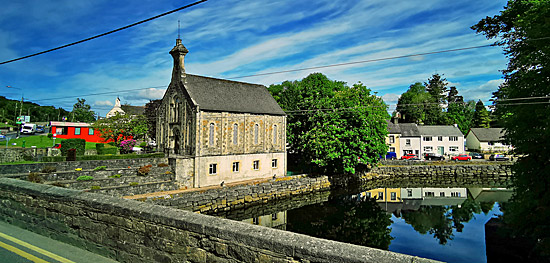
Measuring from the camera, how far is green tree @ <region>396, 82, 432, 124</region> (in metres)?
82.2

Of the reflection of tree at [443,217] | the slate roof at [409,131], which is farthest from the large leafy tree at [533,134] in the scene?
the slate roof at [409,131]

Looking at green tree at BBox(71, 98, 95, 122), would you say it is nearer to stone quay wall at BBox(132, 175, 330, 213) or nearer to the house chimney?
the house chimney

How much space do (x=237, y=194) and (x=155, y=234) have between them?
22.7 metres

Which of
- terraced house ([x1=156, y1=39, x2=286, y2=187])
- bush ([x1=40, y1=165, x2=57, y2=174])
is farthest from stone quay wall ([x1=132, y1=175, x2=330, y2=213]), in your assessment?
bush ([x1=40, y1=165, x2=57, y2=174])

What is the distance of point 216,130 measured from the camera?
3262 cm

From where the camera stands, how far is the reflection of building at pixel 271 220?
23.0 m

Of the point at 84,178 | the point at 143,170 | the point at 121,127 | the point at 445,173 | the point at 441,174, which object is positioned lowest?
the point at 441,174

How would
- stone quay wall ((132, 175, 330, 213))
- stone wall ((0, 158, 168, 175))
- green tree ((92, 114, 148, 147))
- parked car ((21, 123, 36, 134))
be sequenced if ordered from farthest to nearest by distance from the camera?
parked car ((21, 123, 36, 134)) < green tree ((92, 114, 148, 147)) < stone quay wall ((132, 175, 330, 213)) < stone wall ((0, 158, 168, 175))

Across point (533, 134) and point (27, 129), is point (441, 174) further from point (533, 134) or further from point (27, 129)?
point (27, 129)

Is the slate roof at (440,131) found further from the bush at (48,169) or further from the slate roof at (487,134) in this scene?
the bush at (48,169)

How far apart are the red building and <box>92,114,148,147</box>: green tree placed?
33.8ft

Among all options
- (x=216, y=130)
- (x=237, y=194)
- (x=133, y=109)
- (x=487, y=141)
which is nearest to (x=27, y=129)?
(x=133, y=109)

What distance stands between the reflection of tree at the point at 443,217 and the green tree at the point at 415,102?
53.2 metres

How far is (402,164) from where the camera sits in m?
51.0
